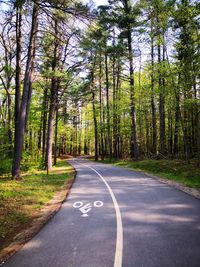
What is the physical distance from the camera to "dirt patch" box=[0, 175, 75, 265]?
520cm

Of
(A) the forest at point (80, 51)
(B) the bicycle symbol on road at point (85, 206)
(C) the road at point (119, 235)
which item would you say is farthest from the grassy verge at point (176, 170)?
(B) the bicycle symbol on road at point (85, 206)

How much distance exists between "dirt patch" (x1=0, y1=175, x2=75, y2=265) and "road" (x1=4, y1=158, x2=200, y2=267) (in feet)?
0.63

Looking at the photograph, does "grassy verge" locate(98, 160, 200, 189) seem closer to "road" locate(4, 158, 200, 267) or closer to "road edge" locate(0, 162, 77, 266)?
"road" locate(4, 158, 200, 267)

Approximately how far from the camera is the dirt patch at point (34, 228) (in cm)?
520

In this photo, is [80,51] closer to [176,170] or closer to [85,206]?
[176,170]

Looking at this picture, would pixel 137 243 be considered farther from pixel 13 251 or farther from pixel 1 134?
pixel 1 134

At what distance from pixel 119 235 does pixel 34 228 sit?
2.33 m

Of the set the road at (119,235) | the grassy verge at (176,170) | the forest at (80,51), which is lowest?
the road at (119,235)

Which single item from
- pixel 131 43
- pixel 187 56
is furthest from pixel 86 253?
pixel 131 43

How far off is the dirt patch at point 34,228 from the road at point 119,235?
19cm

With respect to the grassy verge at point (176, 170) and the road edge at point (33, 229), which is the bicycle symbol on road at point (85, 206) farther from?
the grassy verge at point (176, 170)

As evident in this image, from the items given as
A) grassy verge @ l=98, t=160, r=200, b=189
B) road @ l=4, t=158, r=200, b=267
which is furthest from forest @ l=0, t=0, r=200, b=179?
road @ l=4, t=158, r=200, b=267

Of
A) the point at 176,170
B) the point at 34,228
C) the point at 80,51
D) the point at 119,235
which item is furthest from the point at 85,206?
the point at 80,51

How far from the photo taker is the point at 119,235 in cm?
574
